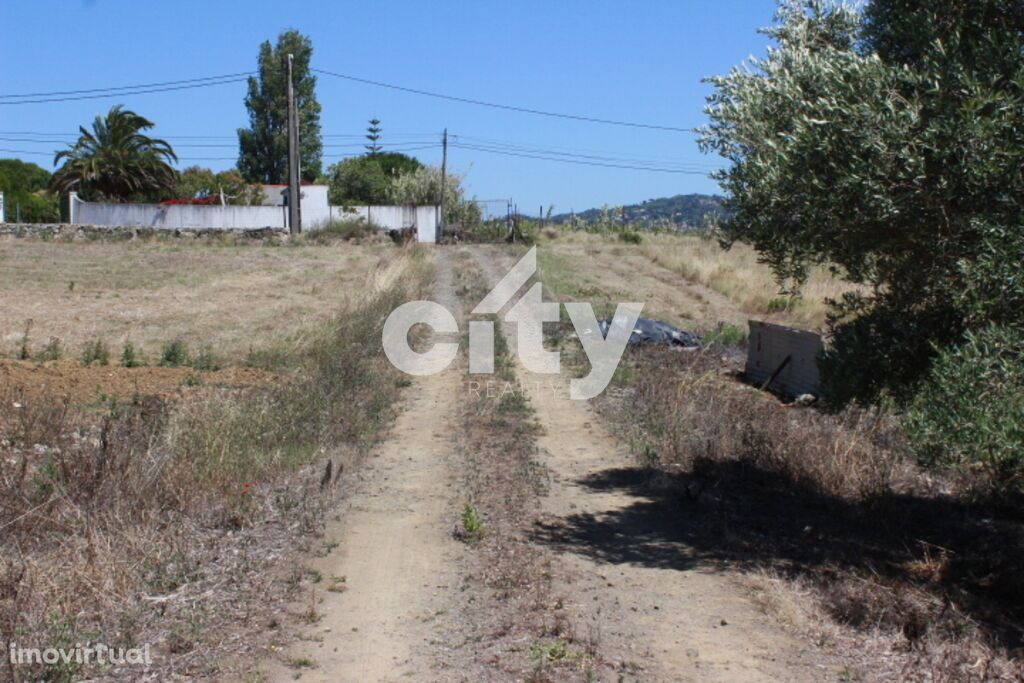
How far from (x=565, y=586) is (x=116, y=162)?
53732 millimetres

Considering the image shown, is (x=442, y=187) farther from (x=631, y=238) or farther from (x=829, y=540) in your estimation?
(x=829, y=540)

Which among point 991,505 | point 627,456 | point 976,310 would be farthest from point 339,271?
point 976,310

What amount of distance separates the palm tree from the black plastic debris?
140 ft

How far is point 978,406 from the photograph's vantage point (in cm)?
622

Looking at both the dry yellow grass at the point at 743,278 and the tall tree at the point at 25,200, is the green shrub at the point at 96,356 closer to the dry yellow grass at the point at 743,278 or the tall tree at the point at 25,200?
the dry yellow grass at the point at 743,278

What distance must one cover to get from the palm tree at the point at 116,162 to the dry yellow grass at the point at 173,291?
1599 cm

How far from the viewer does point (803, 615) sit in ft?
20.8

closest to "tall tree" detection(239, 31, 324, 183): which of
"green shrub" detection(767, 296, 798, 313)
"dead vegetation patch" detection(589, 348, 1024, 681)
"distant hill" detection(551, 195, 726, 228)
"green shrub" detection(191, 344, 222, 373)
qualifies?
"distant hill" detection(551, 195, 726, 228)

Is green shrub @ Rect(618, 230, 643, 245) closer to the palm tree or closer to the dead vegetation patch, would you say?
the palm tree

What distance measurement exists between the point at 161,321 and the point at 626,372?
10.4 meters

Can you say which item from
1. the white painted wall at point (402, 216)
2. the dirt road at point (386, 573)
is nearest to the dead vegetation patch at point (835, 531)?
the dirt road at point (386, 573)

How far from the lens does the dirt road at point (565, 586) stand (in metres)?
5.62

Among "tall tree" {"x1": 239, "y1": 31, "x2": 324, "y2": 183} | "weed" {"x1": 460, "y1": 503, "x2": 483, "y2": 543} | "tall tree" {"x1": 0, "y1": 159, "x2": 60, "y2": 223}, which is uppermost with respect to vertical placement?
"tall tree" {"x1": 239, "y1": 31, "x2": 324, "y2": 183}

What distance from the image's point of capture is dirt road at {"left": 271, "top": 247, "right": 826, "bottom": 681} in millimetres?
5621
